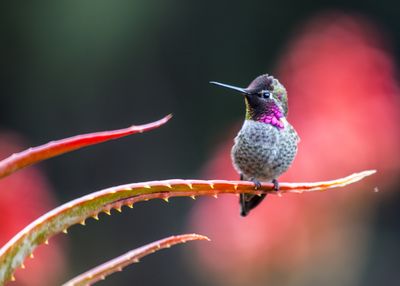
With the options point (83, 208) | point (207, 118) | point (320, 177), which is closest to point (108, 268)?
point (83, 208)

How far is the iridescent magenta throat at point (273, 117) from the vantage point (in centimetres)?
279

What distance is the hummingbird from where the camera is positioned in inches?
108

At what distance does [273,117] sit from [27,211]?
248 cm

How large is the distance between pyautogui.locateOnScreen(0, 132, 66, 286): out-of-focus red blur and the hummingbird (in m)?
1.96

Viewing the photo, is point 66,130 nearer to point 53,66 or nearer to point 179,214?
point 53,66

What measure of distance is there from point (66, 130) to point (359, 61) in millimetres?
5133

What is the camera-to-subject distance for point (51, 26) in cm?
1008

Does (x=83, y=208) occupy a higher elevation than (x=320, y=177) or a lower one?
higher

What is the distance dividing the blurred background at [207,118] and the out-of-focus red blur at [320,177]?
11 millimetres

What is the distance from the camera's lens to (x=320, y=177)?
5.25m

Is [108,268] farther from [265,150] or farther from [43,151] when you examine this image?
[265,150]

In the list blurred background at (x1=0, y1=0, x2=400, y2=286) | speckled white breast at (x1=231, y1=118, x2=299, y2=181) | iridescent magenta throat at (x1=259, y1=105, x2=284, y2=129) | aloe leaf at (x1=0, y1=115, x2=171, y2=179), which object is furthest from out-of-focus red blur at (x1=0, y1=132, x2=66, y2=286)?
aloe leaf at (x1=0, y1=115, x2=171, y2=179)

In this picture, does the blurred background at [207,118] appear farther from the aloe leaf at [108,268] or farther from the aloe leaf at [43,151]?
the aloe leaf at [43,151]

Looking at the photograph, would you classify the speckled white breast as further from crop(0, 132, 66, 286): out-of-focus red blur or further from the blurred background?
the blurred background
